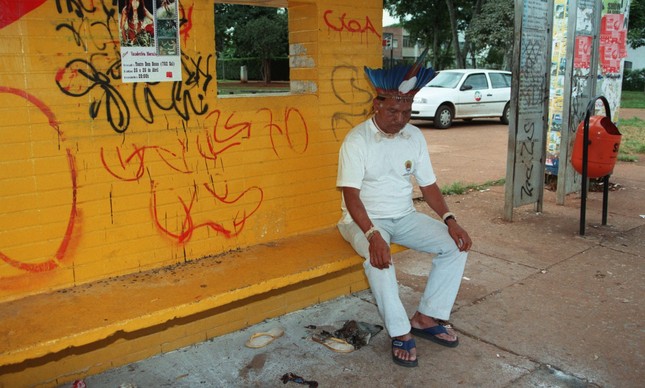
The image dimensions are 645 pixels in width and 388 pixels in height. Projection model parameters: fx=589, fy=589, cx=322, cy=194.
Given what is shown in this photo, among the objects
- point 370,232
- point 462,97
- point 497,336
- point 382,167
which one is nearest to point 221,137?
point 382,167

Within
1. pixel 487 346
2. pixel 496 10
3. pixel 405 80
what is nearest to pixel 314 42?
pixel 405 80

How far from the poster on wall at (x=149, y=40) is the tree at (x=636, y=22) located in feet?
91.0

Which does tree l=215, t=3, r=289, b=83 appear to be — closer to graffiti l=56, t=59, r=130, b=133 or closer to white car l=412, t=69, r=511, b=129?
white car l=412, t=69, r=511, b=129

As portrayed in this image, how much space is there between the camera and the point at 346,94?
439cm

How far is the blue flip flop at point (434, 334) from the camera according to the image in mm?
3639

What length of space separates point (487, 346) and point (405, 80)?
171cm

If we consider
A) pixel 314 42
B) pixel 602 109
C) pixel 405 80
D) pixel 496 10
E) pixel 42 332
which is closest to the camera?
pixel 42 332

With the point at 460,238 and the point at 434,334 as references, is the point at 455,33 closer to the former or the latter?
the point at 460,238

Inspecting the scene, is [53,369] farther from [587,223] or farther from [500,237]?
[587,223]

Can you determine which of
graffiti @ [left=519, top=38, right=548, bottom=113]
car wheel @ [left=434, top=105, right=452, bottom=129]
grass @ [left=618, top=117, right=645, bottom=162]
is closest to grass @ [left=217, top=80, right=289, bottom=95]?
car wheel @ [left=434, top=105, right=452, bottom=129]

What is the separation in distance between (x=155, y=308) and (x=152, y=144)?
102 cm

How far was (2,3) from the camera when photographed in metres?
2.93

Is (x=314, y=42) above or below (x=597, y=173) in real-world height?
above

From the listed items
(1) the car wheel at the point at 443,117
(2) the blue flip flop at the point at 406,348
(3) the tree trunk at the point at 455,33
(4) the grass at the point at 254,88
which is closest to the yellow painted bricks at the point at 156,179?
(2) the blue flip flop at the point at 406,348
